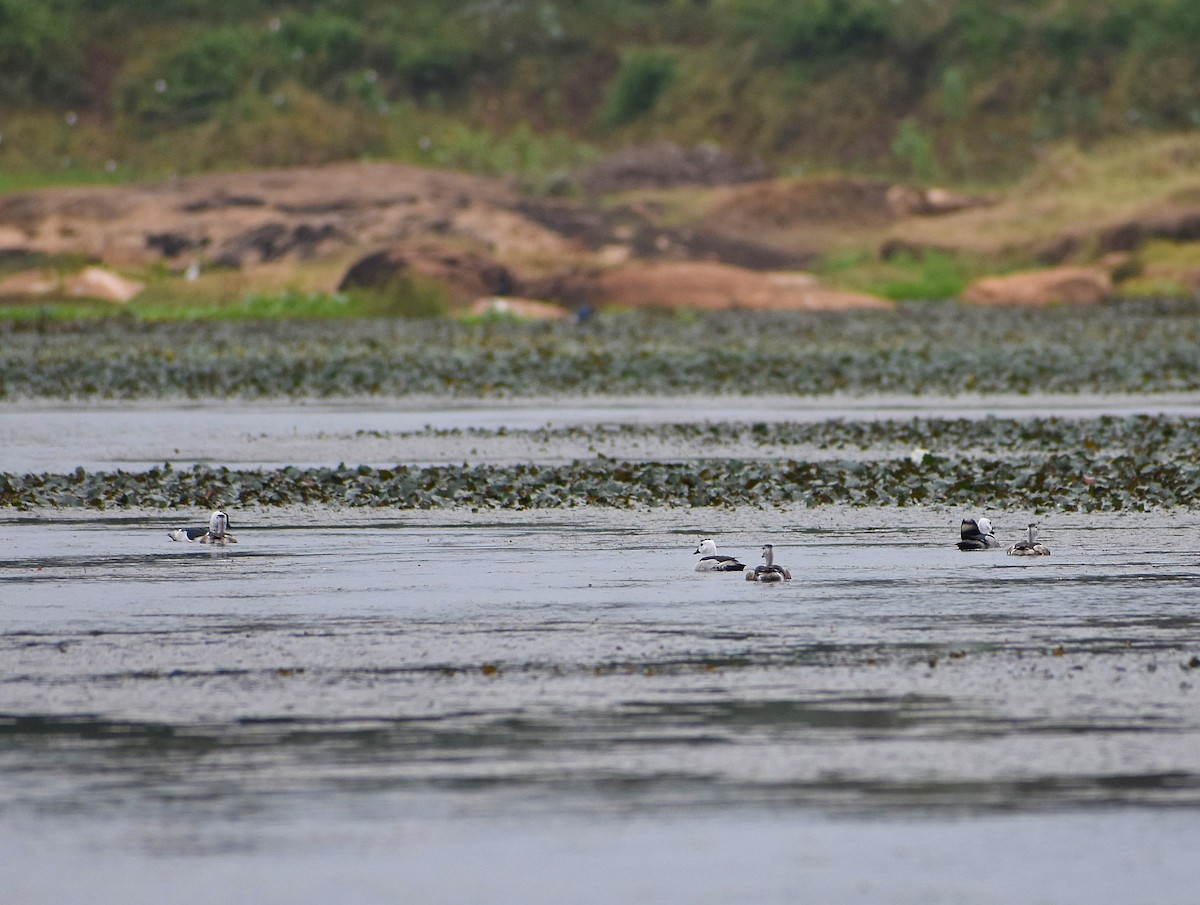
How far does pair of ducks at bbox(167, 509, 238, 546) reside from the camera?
17.1 m

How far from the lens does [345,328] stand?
56.3m

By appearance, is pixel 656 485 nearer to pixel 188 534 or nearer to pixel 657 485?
pixel 657 485

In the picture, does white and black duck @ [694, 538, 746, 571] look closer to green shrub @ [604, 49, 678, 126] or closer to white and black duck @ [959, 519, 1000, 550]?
white and black duck @ [959, 519, 1000, 550]

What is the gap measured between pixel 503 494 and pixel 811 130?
84.6m

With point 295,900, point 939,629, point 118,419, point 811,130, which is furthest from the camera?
point 811,130

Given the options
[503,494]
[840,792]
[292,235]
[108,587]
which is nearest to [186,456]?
[503,494]

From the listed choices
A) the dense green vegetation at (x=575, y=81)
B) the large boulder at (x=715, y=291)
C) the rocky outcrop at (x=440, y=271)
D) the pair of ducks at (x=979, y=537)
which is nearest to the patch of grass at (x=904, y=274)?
the large boulder at (x=715, y=291)

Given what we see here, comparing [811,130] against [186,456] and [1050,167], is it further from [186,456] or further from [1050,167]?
[186,456]

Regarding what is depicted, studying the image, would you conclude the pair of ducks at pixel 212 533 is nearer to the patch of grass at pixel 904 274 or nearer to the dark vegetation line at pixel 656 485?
the dark vegetation line at pixel 656 485

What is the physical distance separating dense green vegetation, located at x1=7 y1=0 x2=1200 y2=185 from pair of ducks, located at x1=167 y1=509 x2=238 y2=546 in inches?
2865

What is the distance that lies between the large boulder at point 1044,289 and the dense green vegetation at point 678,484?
3989 centimetres

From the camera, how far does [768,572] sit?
14.8 m

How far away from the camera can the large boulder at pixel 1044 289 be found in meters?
63.8

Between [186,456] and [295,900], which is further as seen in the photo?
[186,456]
